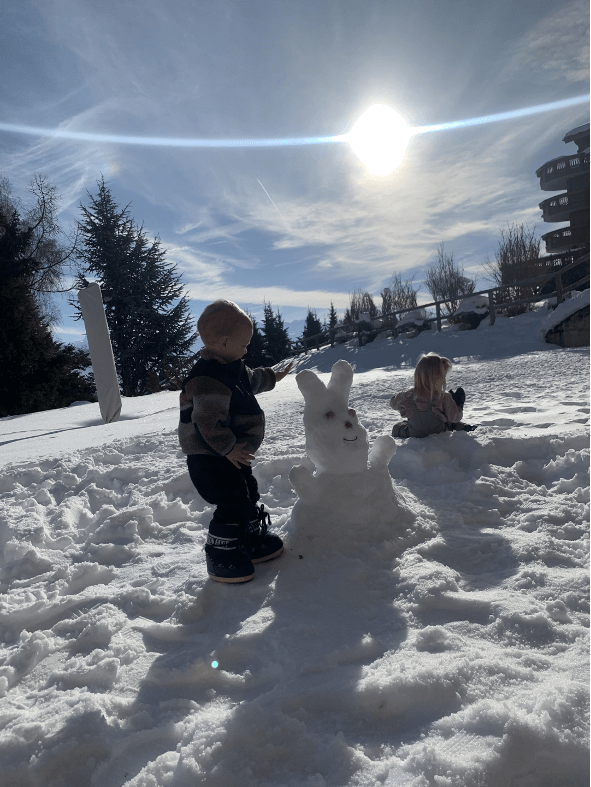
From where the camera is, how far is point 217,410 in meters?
1.98

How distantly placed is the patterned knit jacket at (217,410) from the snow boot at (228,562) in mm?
410

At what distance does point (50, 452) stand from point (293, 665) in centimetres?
348

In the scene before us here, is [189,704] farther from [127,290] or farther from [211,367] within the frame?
[127,290]

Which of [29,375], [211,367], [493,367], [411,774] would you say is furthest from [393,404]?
[29,375]

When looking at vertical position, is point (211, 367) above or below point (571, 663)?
above

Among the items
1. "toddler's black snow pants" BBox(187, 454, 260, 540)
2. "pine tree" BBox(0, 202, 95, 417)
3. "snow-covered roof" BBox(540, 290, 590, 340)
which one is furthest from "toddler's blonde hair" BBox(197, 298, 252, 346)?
"pine tree" BBox(0, 202, 95, 417)

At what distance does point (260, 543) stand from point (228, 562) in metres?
0.20

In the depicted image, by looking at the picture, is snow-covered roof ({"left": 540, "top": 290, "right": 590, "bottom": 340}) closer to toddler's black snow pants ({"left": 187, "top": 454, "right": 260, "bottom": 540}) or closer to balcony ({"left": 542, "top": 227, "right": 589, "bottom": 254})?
balcony ({"left": 542, "top": 227, "right": 589, "bottom": 254})

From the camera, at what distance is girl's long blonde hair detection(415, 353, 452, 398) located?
3.60 meters

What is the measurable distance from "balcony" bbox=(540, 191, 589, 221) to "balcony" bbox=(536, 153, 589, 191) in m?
0.02

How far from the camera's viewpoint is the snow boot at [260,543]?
2.20 m

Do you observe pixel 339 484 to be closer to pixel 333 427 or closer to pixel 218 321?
pixel 333 427

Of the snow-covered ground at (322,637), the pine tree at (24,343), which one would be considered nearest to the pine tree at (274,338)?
the pine tree at (24,343)

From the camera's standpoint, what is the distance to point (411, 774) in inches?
44.5
